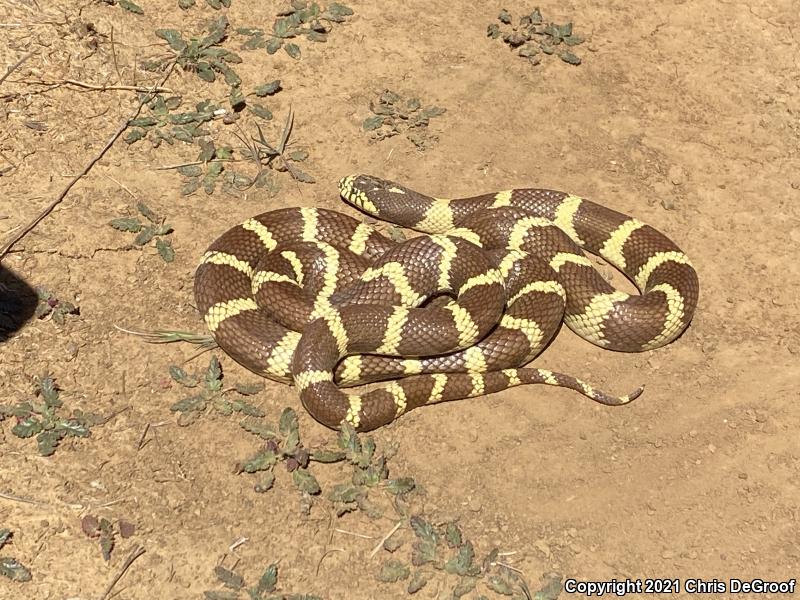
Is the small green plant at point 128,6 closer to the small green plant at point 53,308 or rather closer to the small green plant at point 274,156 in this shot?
the small green plant at point 274,156

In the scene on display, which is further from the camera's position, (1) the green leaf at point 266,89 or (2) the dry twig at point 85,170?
(1) the green leaf at point 266,89

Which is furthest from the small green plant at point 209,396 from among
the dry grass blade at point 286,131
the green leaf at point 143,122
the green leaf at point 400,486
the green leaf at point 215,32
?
the green leaf at point 215,32

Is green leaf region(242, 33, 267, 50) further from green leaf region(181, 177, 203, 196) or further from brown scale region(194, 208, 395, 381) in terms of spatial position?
brown scale region(194, 208, 395, 381)

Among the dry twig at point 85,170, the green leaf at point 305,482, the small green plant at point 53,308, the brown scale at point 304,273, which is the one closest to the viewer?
the green leaf at point 305,482

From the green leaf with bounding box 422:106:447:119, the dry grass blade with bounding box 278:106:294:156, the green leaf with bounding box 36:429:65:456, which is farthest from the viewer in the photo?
the green leaf with bounding box 422:106:447:119

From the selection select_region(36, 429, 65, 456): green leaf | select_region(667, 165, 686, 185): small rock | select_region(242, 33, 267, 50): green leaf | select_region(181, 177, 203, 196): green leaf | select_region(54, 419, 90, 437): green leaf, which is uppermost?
select_region(667, 165, 686, 185): small rock

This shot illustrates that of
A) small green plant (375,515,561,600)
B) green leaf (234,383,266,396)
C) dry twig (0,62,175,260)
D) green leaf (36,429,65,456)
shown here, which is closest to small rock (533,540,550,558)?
small green plant (375,515,561,600)

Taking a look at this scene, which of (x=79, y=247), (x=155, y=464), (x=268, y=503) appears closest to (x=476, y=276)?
(x=268, y=503)

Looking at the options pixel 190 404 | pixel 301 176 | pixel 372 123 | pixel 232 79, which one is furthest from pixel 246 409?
pixel 232 79
